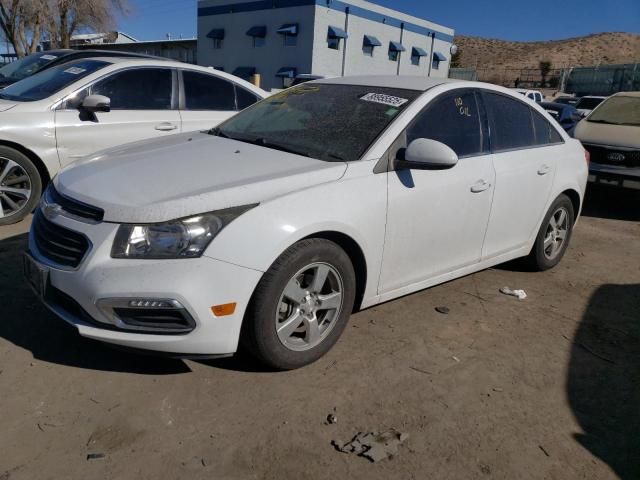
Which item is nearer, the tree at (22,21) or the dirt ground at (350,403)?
the dirt ground at (350,403)

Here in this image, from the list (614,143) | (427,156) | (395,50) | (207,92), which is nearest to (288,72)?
(395,50)

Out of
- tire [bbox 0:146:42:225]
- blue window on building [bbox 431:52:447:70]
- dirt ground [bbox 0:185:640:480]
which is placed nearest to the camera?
dirt ground [bbox 0:185:640:480]

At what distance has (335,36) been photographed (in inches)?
1227

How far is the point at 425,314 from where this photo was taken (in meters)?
4.05

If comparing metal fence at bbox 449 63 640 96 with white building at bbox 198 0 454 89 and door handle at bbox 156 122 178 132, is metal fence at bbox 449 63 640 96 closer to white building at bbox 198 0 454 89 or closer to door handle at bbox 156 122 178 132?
white building at bbox 198 0 454 89

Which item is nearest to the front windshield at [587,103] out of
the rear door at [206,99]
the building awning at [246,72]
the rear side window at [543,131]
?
the rear side window at [543,131]

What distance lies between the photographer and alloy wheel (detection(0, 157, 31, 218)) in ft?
16.9

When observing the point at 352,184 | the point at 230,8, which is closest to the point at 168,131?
the point at 352,184

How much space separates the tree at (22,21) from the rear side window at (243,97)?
24596mm

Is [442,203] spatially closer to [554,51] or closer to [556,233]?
[556,233]

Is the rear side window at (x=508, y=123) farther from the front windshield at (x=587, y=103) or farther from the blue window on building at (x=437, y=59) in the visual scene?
the blue window on building at (x=437, y=59)

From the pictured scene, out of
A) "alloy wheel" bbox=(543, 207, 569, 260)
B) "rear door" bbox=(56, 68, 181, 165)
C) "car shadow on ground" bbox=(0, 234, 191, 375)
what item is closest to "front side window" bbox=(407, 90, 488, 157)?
"alloy wheel" bbox=(543, 207, 569, 260)

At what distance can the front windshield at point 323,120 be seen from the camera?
11.4 feet

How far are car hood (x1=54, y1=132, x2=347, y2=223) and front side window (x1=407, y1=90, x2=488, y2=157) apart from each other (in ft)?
2.50
